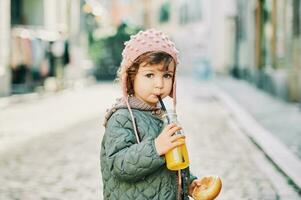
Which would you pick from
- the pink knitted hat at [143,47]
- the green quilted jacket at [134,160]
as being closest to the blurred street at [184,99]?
the pink knitted hat at [143,47]

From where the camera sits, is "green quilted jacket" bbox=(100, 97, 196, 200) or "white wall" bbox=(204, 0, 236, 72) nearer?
"green quilted jacket" bbox=(100, 97, 196, 200)

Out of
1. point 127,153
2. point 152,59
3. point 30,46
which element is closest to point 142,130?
point 127,153

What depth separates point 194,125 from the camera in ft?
37.6

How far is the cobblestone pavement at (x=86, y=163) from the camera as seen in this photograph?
→ 18.9 feet

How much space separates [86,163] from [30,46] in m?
11.4

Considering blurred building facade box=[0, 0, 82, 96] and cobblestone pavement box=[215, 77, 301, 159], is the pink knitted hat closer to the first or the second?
cobblestone pavement box=[215, 77, 301, 159]

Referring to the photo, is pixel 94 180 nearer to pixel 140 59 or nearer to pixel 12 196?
pixel 12 196

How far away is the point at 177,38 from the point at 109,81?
13.1 m

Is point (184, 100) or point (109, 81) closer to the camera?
point (184, 100)

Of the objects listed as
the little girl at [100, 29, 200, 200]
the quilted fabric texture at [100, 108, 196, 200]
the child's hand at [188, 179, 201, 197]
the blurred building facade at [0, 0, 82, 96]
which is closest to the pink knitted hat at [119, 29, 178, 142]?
the little girl at [100, 29, 200, 200]

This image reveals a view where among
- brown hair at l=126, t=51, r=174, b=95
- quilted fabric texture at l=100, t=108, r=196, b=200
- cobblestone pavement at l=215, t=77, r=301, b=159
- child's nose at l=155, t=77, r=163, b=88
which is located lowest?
cobblestone pavement at l=215, t=77, r=301, b=159

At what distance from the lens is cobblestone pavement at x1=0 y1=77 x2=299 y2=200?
577cm

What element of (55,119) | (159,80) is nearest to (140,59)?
(159,80)

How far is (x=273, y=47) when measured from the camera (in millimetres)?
18891
